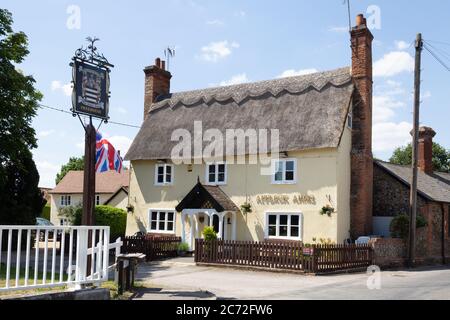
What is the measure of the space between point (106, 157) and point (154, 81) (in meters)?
9.13

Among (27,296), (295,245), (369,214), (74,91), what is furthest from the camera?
(369,214)

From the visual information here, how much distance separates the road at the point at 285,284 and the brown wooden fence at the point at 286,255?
55cm

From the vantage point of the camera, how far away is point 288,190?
23.7 meters

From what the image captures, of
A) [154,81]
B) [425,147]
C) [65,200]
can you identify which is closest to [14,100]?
[154,81]

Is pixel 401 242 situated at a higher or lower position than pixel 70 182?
lower

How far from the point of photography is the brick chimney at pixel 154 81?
3181 centimetres

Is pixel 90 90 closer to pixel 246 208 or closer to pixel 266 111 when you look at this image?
pixel 246 208

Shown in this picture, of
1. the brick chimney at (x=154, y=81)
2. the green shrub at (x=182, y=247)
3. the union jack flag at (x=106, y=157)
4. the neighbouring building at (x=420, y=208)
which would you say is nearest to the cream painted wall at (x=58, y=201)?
the brick chimney at (x=154, y=81)

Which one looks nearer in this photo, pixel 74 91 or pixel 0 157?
pixel 74 91

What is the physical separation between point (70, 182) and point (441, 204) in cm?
4167
